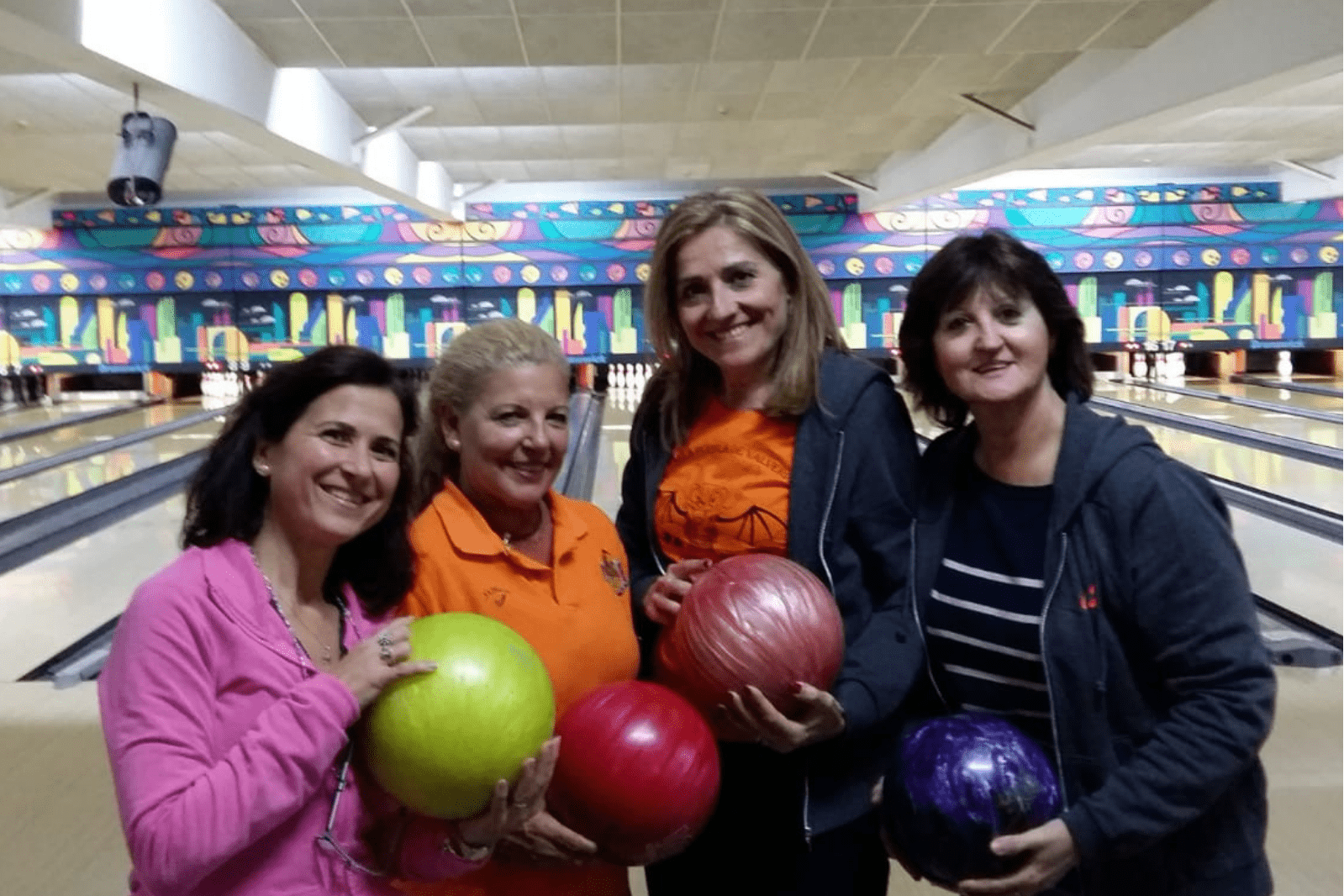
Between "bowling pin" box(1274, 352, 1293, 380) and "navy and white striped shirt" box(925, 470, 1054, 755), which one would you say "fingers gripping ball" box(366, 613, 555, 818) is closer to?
"navy and white striped shirt" box(925, 470, 1054, 755)

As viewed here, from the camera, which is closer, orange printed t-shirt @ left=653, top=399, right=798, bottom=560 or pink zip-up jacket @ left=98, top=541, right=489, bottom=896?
pink zip-up jacket @ left=98, top=541, right=489, bottom=896

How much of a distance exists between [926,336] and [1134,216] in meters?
8.91

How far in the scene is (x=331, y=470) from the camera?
100 centimetres

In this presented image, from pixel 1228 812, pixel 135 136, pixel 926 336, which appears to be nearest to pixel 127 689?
pixel 926 336

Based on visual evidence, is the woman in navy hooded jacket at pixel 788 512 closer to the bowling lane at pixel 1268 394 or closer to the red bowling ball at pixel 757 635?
the red bowling ball at pixel 757 635

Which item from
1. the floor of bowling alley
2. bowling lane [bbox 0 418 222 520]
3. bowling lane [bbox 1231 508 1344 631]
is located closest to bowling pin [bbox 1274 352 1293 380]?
the floor of bowling alley

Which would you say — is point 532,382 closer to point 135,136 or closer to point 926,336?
point 926,336

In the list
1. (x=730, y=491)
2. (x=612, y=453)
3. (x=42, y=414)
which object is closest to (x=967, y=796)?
(x=730, y=491)

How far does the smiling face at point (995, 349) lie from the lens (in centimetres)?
105

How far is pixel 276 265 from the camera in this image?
915 cm

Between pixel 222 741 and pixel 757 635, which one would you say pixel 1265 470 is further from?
pixel 222 741

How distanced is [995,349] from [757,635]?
0.37 metres

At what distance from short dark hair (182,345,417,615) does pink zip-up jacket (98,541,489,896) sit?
0.19 feet

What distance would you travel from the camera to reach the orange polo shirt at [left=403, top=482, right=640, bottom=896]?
3.44ft
